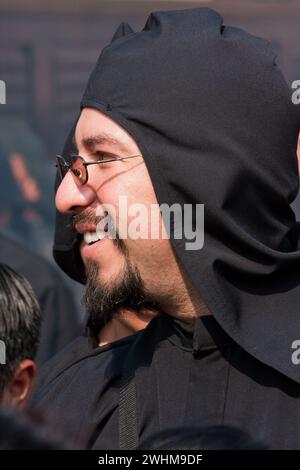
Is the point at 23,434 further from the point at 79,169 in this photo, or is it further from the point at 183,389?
the point at 79,169

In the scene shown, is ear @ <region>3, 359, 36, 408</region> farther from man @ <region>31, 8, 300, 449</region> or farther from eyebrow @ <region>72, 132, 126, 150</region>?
eyebrow @ <region>72, 132, 126, 150</region>

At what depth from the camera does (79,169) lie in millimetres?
2191

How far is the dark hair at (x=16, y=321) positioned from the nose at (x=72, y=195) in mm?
235

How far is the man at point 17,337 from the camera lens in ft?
6.19

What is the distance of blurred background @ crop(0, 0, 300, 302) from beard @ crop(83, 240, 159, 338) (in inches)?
137

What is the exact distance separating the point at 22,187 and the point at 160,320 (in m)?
3.56

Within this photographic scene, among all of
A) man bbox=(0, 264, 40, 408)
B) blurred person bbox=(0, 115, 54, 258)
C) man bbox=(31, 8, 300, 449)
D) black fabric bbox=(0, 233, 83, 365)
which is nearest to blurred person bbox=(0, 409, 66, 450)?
man bbox=(0, 264, 40, 408)

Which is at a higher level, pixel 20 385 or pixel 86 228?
pixel 86 228

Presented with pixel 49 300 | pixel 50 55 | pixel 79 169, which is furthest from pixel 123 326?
pixel 50 55

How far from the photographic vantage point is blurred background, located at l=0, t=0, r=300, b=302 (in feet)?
18.7

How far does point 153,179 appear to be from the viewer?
6.88 feet

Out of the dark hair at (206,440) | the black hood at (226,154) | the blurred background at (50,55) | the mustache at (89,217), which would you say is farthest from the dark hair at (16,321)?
the blurred background at (50,55)

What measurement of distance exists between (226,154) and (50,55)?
396 cm

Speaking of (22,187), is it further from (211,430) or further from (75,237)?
(211,430)
